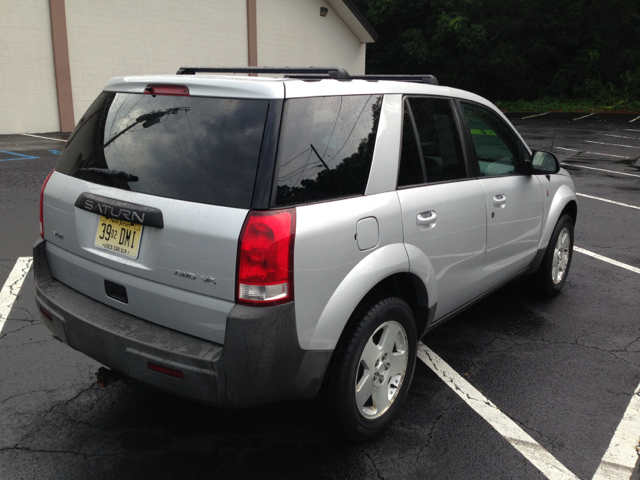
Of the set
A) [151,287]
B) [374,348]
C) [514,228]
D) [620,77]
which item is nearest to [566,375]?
[514,228]

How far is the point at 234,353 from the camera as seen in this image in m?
2.34

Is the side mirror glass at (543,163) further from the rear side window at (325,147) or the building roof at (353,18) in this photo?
the building roof at (353,18)

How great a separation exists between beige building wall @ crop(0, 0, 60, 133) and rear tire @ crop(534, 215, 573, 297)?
1655cm

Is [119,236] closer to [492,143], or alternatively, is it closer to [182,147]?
[182,147]

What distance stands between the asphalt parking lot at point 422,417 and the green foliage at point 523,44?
35.2m

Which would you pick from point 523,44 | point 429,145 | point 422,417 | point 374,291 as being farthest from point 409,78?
point 523,44

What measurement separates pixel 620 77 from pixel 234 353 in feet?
131

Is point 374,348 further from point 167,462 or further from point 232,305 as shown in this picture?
point 167,462

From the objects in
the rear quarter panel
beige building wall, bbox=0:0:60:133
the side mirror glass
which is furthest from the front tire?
beige building wall, bbox=0:0:60:133

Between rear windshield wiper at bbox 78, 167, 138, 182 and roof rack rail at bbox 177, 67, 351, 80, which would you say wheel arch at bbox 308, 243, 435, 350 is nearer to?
roof rack rail at bbox 177, 67, 351, 80

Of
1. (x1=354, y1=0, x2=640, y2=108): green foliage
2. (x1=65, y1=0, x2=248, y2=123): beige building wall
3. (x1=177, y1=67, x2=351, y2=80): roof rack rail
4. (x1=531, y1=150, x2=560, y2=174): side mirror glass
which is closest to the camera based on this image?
(x1=177, y1=67, x2=351, y2=80): roof rack rail

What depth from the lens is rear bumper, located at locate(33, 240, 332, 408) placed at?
2350mm

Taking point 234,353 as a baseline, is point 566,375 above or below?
below

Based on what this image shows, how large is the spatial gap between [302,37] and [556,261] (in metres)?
20.2
